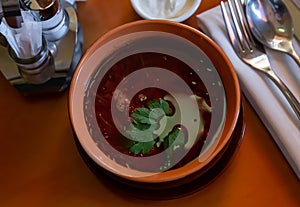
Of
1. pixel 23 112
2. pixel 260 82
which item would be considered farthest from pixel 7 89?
pixel 260 82

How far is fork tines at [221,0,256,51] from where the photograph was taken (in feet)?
2.52

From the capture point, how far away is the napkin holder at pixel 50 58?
2.43ft

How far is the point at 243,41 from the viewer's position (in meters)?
0.77

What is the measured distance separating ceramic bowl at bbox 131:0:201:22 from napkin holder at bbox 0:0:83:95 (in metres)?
0.10

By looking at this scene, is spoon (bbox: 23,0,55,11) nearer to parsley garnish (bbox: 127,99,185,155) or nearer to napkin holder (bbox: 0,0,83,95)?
napkin holder (bbox: 0,0,83,95)

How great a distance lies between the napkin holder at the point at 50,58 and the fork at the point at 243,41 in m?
0.22

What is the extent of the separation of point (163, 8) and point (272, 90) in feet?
0.65

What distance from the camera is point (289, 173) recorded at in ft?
2.31

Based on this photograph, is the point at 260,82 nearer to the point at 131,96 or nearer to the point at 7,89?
the point at 131,96

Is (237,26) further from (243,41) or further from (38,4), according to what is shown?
(38,4)

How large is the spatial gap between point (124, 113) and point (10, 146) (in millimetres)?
166

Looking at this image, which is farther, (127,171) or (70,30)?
(70,30)

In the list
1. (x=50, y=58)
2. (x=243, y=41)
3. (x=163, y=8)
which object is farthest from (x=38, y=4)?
(x=243, y=41)

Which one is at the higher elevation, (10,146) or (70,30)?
(70,30)
